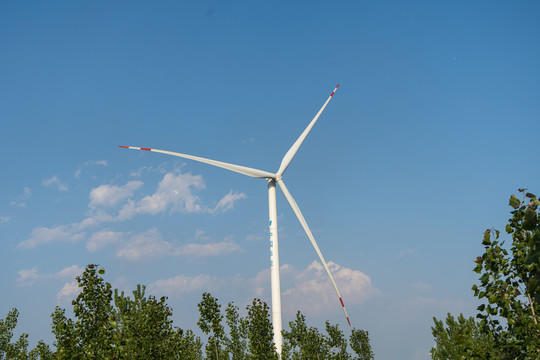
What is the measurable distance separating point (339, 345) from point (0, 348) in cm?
3737

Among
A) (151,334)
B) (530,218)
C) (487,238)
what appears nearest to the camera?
(530,218)

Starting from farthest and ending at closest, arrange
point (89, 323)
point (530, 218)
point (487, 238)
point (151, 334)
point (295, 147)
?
1. point (295, 147)
2. point (151, 334)
3. point (89, 323)
4. point (487, 238)
5. point (530, 218)

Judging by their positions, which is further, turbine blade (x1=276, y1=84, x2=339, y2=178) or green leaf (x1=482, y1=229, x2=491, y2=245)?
turbine blade (x1=276, y1=84, x2=339, y2=178)

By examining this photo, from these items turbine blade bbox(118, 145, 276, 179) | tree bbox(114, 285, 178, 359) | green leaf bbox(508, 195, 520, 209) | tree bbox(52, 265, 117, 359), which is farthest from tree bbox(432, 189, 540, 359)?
turbine blade bbox(118, 145, 276, 179)

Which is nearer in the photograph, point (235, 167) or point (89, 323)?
→ point (89, 323)

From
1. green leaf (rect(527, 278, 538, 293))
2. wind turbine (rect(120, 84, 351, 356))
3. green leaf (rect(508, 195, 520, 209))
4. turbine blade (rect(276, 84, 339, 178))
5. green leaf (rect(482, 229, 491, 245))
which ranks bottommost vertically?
green leaf (rect(527, 278, 538, 293))

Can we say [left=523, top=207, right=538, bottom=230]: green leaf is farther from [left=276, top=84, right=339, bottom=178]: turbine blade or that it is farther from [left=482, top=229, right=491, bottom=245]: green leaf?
[left=276, top=84, right=339, bottom=178]: turbine blade

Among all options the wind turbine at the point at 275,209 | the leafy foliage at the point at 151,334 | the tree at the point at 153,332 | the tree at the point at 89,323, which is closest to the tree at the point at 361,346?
→ the leafy foliage at the point at 151,334

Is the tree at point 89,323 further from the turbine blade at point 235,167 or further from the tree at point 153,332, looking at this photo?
the turbine blade at point 235,167

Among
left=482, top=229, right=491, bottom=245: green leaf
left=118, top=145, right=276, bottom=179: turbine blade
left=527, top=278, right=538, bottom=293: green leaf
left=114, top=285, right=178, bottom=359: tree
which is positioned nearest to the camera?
left=527, top=278, right=538, bottom=293: green leaf

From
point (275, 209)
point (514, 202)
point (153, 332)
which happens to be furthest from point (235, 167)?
point (514, 202)

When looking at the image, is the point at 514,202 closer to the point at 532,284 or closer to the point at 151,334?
the point at 532,284

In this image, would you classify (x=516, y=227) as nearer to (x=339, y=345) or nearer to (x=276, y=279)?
(x=276, y=279)

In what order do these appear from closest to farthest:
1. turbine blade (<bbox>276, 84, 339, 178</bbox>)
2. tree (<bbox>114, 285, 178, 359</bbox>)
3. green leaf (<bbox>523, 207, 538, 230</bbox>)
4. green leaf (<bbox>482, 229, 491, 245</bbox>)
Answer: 1. green leaf (<bbox>523, 207, 538, 230</bbox>)
2. green leaf (<bbox>482, 229, 491, 245</bbox>)
3. tree (<bbox>114, 285, 178, 359</bbox>)
4. turbine blade (<bbox>276, 84, 339, 178</bbox>)
